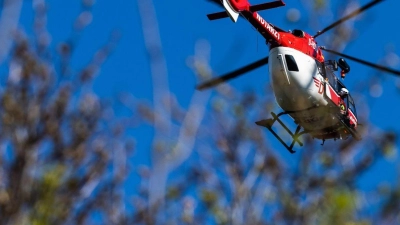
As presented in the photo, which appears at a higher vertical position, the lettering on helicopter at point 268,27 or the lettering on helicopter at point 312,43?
the lettering on helicopter at point 268,27

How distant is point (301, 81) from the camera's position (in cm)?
1088

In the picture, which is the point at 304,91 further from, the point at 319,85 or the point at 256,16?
the point at 256,16

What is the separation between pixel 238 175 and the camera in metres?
7.62

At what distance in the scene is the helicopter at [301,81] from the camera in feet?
35.4

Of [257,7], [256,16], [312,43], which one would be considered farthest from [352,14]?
[312,43]

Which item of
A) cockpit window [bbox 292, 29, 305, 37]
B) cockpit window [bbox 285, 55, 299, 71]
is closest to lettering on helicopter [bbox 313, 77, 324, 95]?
cockpit window [bbox 285, 55, 299, 71]

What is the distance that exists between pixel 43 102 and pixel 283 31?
6115mm

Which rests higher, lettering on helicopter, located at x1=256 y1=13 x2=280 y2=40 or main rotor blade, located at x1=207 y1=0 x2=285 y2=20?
main rotor blade, located at x1=207 y1=0 x2=285 y2=20

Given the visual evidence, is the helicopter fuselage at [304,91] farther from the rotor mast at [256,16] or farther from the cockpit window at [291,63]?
the rotor mast at [256,16]

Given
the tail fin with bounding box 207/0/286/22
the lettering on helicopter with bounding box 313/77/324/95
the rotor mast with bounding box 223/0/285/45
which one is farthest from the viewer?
the lettering on helicopter with bounding box 313/77/324/95

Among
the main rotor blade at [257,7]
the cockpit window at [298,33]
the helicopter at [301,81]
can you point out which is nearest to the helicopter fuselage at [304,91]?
the helicopter at [301,81]

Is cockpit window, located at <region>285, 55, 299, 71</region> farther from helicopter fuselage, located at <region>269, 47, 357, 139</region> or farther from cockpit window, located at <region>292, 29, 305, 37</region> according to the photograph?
cockpit window, located at <region>292, 29, 305, 37</region>

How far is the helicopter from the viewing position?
10.8m

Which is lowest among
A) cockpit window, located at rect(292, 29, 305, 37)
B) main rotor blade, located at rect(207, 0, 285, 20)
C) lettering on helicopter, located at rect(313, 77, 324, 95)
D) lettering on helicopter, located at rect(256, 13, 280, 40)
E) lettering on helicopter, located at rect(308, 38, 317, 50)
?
lettering on helicopter, located at rect(313, 77, 324, 95)
